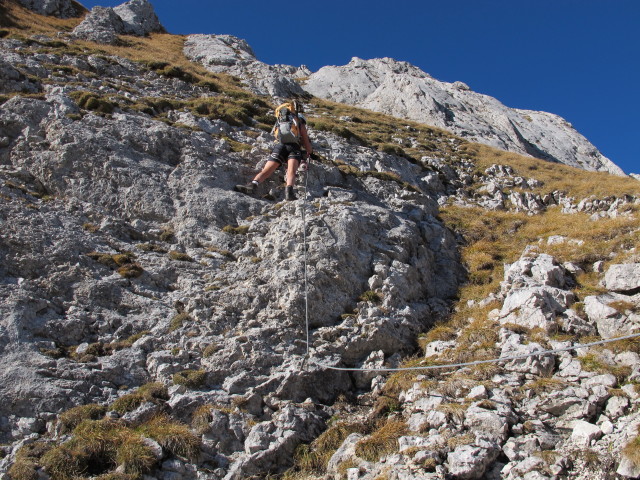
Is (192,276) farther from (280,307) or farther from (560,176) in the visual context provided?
(560,176)

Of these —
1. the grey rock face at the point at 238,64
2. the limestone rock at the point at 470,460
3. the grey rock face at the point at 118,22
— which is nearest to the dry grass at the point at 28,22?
the grey rock face at the point at 118,22

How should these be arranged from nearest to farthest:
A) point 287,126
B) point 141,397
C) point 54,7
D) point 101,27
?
point 141,397 < point 287,126 < point 101,27 < point 54,7

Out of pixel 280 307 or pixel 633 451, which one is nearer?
pixel 633 451

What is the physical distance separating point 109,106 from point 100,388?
12120 mm

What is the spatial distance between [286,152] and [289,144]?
280 mm

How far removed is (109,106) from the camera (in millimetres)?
17969

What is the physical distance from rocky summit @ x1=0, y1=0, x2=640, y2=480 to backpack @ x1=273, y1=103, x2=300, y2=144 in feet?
7.01

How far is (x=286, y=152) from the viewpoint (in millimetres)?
15688

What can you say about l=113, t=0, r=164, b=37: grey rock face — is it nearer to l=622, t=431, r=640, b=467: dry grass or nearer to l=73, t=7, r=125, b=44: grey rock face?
l=73, t=7, r=125, b=44: grey rock face

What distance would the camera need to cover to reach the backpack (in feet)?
49.7

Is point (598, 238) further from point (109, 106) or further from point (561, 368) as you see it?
point (109, 106)

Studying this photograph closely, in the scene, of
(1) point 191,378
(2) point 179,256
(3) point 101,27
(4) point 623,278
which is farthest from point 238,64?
(4) point 623,278

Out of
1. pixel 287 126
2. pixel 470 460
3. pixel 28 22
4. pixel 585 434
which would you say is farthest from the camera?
pixel 28 22

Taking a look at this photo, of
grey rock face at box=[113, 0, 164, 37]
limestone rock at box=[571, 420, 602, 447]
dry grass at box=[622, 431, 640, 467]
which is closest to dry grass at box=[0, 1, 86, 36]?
grey rock face at box=[113, 0, 164, 37]
